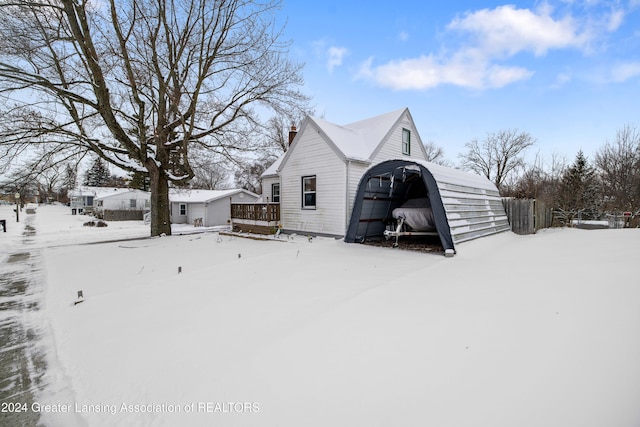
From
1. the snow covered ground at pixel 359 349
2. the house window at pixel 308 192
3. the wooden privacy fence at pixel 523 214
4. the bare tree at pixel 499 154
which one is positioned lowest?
the snow covered ground at pixel 359 349

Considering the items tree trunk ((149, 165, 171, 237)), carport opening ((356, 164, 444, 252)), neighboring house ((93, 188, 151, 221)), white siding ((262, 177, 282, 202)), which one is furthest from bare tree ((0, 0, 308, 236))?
neighboring house ((93, 188, 151, 221))

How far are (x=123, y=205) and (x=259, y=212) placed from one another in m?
27.0

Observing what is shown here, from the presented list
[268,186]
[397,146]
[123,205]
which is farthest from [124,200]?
[397,146]

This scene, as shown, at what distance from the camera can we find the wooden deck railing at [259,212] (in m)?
13.1

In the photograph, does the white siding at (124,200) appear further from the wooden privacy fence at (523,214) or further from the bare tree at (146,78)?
the wooden privacy fence at (523,214)

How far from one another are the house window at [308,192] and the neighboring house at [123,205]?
26.5m

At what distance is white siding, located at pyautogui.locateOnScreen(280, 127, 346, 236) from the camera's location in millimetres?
11102

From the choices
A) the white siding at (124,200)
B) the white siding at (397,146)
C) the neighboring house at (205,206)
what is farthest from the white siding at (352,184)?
the white siding at (124,200)

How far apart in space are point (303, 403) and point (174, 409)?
0.99 metres

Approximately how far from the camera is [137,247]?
10.6 metres

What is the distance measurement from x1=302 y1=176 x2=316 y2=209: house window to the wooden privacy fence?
8024mm

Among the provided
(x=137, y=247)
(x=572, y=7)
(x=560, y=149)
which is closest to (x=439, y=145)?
(x=560, y=149)

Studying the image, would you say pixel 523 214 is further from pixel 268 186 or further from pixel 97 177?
pixel 97 177

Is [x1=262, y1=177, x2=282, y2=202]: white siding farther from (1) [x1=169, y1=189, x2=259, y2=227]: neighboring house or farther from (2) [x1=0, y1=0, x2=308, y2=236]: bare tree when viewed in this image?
(1) [x1=169, y1=189, x2=259, y2=227]: neighboring house
